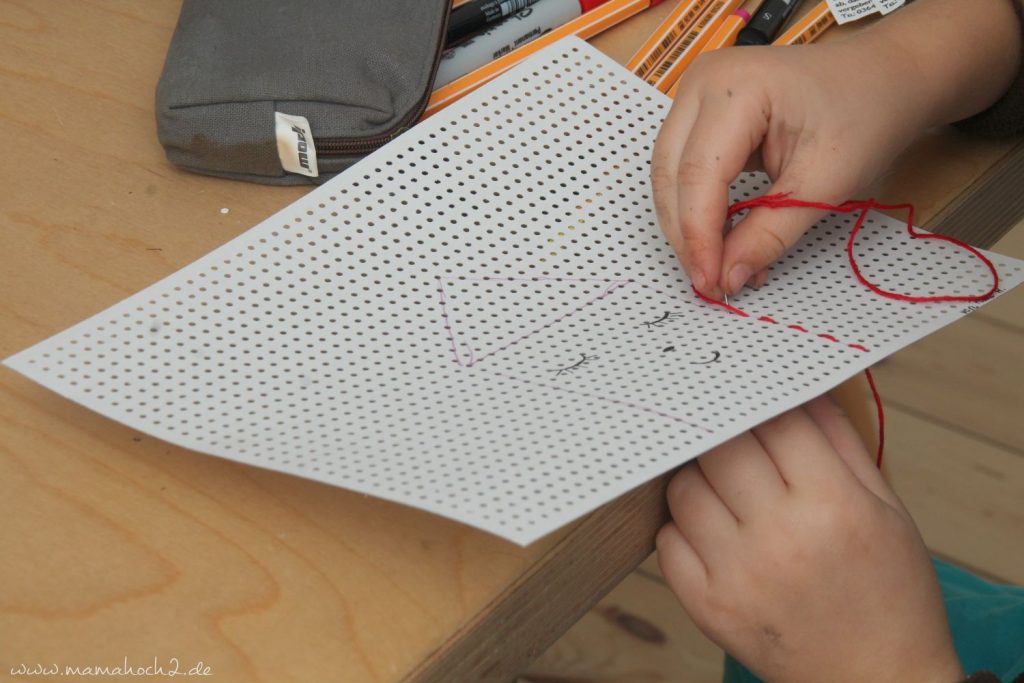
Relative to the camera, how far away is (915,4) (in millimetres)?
648

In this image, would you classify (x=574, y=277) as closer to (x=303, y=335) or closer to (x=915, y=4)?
(x=303, y=335)

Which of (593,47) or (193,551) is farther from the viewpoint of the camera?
(593,47)

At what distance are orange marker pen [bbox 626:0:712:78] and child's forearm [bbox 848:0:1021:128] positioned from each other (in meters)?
0.11

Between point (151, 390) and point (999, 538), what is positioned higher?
point (151, 390)

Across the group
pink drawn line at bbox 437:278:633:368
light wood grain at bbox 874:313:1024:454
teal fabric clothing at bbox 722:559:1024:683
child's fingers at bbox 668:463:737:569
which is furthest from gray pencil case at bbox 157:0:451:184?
light wood grain at bbox 874:313:1024:454

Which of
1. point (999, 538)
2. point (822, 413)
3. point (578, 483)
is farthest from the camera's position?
point (999, 538)

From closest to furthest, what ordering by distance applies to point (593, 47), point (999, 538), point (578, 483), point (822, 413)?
point (578, 483) → point (822, 413) → point (593, 47) → point (999, 538)

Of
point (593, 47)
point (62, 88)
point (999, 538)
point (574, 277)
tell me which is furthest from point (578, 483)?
point (999, 538)

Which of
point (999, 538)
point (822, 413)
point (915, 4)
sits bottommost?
point (999, 538)

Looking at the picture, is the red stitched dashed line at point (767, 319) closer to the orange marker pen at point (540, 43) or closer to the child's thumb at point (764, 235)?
the child's thumb at point (764, 235)

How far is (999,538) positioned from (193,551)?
1039 mm

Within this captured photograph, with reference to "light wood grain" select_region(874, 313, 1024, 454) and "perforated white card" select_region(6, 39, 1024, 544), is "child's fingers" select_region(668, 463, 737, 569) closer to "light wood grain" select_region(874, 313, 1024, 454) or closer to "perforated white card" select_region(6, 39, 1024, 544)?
"perforated white card" select_region(6, 39, 1024, 544)

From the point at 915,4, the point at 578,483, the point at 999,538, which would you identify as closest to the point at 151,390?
the point at 578,483

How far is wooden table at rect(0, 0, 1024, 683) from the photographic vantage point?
1.38ft
